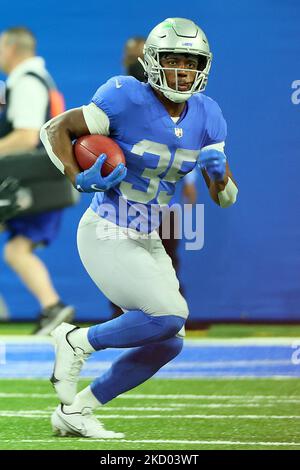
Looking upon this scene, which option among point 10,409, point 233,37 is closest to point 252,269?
point 233,37

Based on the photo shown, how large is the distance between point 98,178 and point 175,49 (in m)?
0.44

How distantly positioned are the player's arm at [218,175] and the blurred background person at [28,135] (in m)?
2.58

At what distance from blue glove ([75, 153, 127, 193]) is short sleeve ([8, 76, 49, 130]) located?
2777mm

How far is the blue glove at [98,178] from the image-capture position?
9.29ft

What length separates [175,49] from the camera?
2945 millimetres

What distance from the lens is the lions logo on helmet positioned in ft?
9.64

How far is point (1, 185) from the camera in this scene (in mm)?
5562

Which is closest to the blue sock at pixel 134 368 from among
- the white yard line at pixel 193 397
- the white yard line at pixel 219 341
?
the white yard line at pixel 193 397

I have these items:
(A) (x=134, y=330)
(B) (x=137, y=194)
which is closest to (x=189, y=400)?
(A) (x=134, y=330)

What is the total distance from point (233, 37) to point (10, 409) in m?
2.85

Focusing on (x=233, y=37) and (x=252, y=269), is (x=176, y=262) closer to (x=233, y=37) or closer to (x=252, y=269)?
(x=252, y=269)
